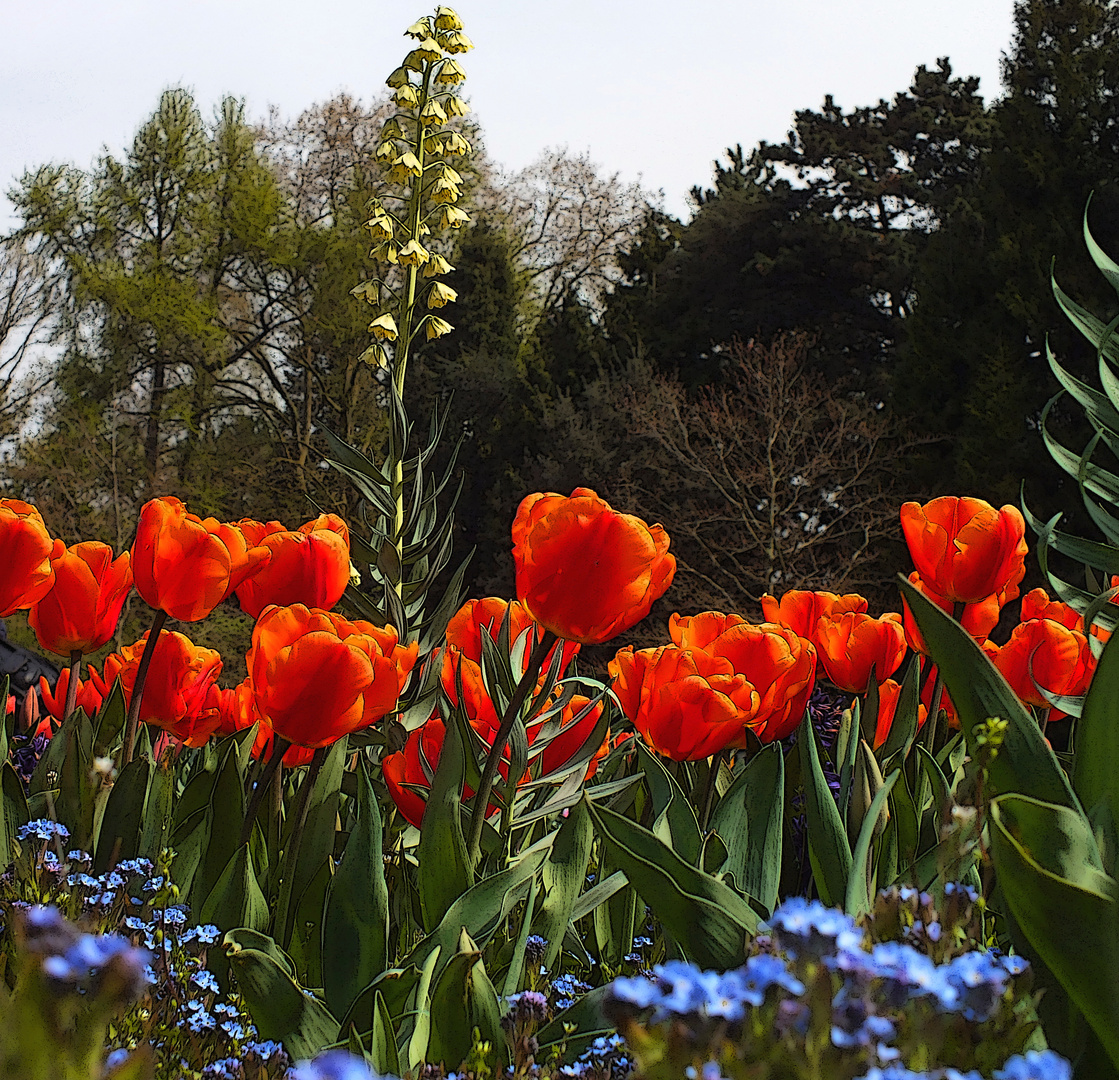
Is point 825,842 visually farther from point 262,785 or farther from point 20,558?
point 20,558

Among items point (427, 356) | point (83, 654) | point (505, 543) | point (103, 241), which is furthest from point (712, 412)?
point (103, 241)

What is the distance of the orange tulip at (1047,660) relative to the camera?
1590 millimetres

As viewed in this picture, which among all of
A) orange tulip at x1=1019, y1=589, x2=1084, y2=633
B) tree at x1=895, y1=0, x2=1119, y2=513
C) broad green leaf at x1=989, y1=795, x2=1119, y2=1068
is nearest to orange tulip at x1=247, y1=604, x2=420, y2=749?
broad green leaf at x1=989, y1=795, x2=1119, y2=1068

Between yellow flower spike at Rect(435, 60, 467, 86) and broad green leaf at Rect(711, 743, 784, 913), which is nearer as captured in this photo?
broad green leaf at Rect(711, 743, 784, 913)

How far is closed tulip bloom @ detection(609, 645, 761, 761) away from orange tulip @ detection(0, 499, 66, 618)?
0.83 meters

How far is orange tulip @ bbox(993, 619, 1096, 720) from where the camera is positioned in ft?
5.22

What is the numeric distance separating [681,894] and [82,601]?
1.15 metres

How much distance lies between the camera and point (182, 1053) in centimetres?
98

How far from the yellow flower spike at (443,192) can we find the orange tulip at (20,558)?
2301 millimetres

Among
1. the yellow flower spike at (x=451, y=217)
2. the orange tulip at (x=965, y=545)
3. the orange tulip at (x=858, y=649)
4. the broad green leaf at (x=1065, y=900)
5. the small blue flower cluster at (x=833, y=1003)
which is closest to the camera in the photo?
the small blue flower cluster at (x=833, y=1003)

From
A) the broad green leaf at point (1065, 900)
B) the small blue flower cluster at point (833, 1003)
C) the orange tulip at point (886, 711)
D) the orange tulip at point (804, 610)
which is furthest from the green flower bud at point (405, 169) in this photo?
the small blue flower cluster at point (833, 1003)

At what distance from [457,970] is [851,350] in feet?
55.4

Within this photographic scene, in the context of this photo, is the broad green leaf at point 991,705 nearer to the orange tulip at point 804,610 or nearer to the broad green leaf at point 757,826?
the broad green leaf at point 757,826

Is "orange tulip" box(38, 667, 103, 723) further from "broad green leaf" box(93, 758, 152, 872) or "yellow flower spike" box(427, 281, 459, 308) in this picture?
"yellow flower spike" box(427, 281, 459, 308)
